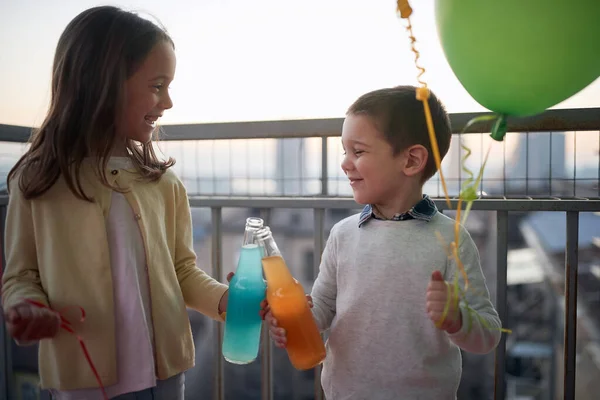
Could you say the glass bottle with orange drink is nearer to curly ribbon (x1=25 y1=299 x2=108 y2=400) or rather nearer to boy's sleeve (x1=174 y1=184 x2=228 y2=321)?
boy's sleeve (x1=174 y1=184 x2=228 y2=321)

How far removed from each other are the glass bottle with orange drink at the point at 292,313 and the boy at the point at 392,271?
0.03 m

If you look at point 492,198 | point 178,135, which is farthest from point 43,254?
point 492,198

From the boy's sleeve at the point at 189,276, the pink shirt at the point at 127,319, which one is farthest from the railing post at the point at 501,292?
the pink shirt at the point at 127,319

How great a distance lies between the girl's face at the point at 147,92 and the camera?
97 centimetres

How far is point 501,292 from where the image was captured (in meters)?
1.25

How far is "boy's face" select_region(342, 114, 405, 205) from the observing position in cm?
103

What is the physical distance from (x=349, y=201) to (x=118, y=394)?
2.47 ft

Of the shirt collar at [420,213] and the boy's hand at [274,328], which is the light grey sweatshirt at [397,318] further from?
the boy's hand at [274,328]

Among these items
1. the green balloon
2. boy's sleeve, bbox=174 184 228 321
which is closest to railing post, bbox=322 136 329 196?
boy's sleeve, bbox=174 184 228 321

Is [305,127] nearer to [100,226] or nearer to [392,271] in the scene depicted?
[392,271]

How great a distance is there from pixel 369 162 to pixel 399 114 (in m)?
0.13

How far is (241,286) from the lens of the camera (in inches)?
38.0

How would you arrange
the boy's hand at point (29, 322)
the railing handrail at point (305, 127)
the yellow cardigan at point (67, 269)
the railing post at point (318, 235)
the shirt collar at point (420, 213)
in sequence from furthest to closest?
the railing post at point (318, 235) < the railing handrail at point (305, 127) < the shirt collar at point (420, 213) < the yellow cardigan at point (67, 269) < the boy's hand at point (29, 322)

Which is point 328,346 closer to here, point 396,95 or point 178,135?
point 396,95
